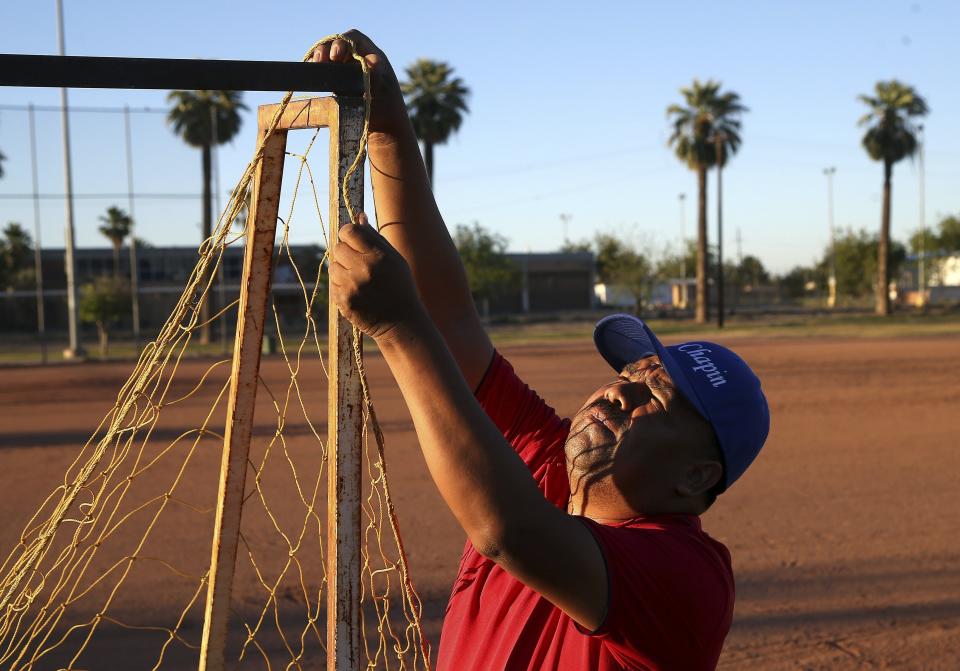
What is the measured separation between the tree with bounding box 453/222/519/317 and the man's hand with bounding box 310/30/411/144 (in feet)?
163

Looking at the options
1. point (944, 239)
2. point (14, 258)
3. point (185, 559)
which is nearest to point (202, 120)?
point (14, 258)

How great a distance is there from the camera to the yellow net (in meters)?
2.50

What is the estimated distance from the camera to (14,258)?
56125mm

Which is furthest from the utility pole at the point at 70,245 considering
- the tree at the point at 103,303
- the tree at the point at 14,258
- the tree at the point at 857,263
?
the tree at the point at 857,263

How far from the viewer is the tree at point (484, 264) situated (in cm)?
5284

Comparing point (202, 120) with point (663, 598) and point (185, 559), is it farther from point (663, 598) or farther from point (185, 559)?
point (663, 598)

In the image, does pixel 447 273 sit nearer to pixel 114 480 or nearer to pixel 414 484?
pixel 414 484

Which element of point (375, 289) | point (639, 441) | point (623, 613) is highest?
point (375, 289)

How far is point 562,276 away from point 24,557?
69.2 metres

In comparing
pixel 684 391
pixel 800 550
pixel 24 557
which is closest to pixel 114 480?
pixel 800 550

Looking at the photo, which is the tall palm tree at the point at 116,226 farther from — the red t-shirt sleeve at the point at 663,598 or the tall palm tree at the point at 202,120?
the red t-shirt sleeve at the point at 663,598

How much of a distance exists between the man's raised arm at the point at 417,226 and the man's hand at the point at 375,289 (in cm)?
57

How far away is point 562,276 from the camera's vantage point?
233 ft

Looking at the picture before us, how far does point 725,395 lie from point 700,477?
163mm
